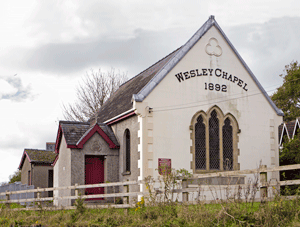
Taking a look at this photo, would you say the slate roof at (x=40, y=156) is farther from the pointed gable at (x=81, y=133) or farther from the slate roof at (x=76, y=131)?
the slate roof at (x=76, y=131)

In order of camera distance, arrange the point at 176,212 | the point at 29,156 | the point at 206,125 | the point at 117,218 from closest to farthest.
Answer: the point at 176,212
the point at 117,218
the point at 206,125
the point at 29,156

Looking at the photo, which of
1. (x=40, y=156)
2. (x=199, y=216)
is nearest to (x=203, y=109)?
(x=199, y=216)

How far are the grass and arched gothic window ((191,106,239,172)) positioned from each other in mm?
5682

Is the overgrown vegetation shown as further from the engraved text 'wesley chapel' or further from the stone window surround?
the stone window surround

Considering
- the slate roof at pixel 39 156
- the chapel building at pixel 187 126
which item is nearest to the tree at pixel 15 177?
the slate roof at pixel 39 156

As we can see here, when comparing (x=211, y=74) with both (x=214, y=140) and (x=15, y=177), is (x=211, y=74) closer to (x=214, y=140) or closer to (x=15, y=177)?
(x=214, y=140)

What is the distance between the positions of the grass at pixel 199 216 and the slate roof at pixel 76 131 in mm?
6033

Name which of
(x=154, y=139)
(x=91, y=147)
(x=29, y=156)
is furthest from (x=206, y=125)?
(x=29, y=156)

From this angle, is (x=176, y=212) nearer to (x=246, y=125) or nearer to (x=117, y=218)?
(x=117, y=218)

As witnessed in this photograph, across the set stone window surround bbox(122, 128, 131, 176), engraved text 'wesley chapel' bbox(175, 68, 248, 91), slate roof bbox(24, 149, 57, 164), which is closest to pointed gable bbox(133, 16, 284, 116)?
engraved text 'wesley chapel' bbox(175, 68, 248, 91)

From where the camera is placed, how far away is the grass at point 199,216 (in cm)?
787

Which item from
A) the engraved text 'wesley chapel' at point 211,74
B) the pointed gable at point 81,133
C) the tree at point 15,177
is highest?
the engraved text 'wesley chapel' at point 211,74

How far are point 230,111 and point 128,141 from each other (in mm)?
4770

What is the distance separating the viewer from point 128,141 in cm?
1812
